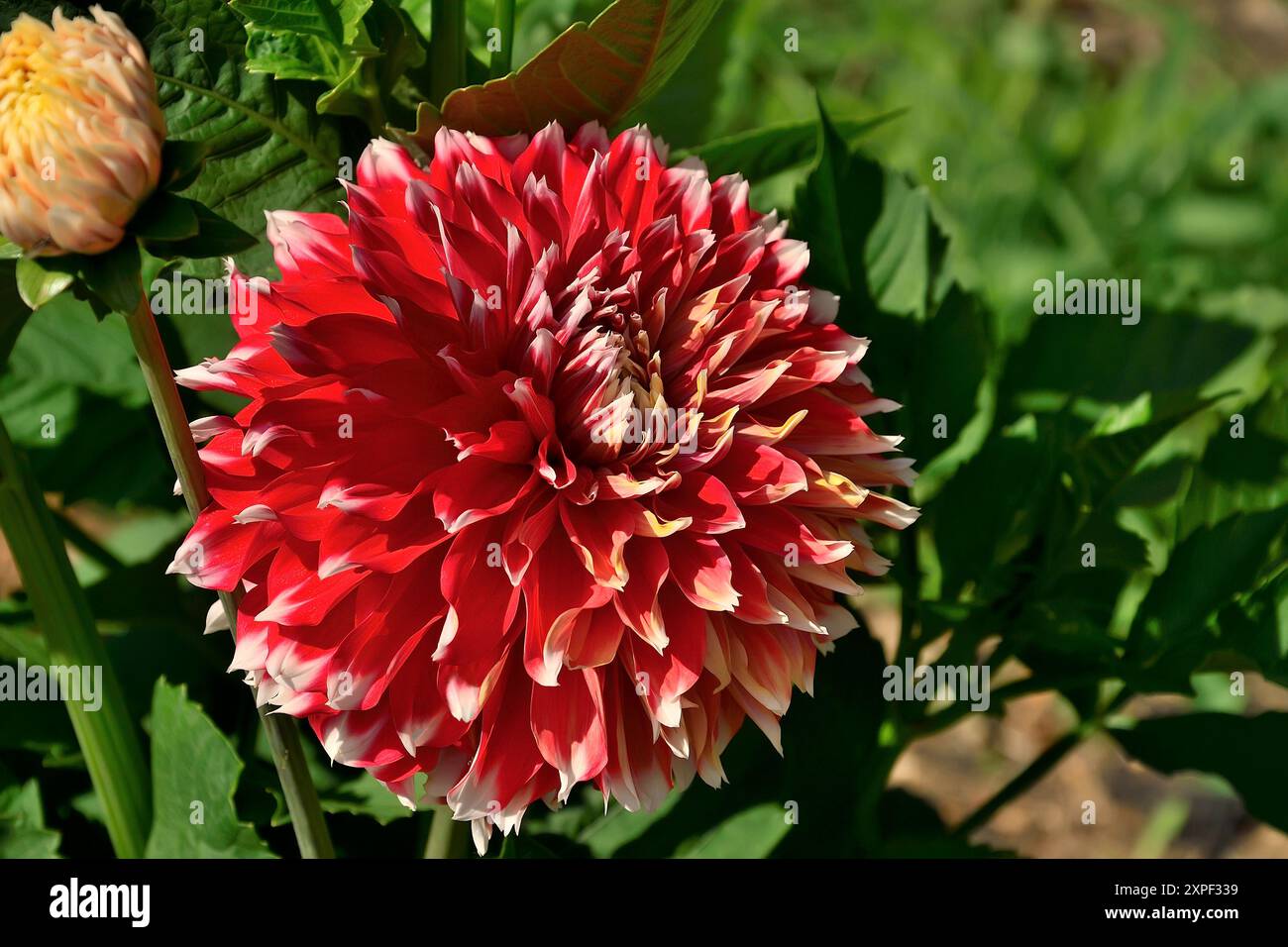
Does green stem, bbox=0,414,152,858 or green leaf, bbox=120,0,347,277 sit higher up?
green leaf, bbox=120,0,347,277

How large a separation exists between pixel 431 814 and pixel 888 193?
15.4 inches

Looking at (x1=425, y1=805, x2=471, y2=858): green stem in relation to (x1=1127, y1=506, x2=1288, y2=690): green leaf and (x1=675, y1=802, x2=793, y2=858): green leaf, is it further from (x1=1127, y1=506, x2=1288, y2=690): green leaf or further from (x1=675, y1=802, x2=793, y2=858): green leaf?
(x1=1127, y1=506, x2=1288, y2=690): green leaf

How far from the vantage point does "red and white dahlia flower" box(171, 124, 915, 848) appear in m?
0.42

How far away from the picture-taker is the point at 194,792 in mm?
501

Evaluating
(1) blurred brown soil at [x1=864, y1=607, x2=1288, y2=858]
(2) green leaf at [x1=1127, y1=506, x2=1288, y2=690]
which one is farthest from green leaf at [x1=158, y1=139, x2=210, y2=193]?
(1) blurred brown soil at [x1=864, y1=607, x2=1288, y2=858]

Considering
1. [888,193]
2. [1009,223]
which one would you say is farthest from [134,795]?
[1009,223]

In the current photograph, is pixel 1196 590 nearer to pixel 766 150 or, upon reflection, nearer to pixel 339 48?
pixel 766 150

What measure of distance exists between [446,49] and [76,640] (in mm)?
279

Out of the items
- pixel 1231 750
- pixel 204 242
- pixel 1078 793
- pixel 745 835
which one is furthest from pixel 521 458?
pixel 1078 793

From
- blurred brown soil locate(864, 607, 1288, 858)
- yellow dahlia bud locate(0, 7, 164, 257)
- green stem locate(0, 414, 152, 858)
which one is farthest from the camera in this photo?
blurred brown soil locate(864, 607, 1288, 858)

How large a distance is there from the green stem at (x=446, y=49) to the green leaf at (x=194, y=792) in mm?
272

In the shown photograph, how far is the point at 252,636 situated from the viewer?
1.40 ft

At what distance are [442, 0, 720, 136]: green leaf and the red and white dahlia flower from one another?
2 centimetres

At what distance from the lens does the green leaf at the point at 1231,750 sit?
0.60 m
